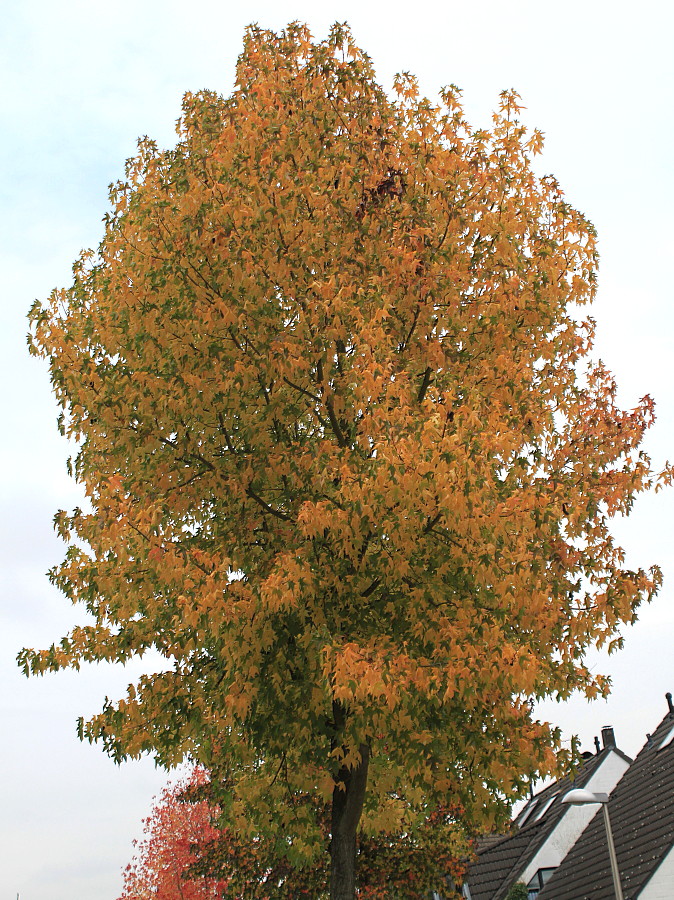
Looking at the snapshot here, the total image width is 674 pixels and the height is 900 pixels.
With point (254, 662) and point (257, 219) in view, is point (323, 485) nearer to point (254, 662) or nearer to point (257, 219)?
point (254, 662)

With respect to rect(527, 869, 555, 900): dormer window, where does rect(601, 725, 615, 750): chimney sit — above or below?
above

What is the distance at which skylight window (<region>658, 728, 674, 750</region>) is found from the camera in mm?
24656

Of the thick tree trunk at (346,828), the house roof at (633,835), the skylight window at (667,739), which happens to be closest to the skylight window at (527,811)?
the house roof at (633,835)

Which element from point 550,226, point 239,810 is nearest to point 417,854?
point 239,810

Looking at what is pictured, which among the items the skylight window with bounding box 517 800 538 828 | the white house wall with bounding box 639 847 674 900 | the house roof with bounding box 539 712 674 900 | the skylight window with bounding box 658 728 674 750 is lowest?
the white house wall with bounding box 639 847 674 900

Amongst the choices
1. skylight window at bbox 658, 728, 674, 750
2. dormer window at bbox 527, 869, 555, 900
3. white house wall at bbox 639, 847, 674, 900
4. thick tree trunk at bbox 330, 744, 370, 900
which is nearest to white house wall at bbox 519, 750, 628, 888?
dormer window at bbox 527, 869, 555, 900

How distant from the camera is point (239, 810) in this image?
10930mm

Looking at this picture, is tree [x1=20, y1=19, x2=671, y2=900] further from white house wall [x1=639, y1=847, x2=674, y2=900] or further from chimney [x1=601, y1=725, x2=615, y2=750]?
Answer: chimney [x1=601, y1=725, x2=615, y2=750]

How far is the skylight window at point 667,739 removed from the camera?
2466 cm

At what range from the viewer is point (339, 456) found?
9.16 meters

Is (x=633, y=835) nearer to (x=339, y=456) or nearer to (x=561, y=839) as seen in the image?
(x=561, y=839)

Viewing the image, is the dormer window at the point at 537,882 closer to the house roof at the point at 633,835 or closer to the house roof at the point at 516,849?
the house roof at the point at 516,849

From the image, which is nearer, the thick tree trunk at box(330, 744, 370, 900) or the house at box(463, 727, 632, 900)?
the thick tree trunk at box(330, 744, 370, 900)

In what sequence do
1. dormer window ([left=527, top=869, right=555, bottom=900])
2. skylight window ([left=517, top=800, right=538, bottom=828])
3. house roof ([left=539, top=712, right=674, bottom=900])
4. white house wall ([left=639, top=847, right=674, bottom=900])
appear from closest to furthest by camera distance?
white house wall ([left=639, top=847, right=674, bottom=900]) → house roof ([left=539, top=712, right=674, bottom=900]) → dormer window ([left=527, top=869, right=555, bottom=900]) → skylight window ([left=517, top=800, right=538, bottom=828])
